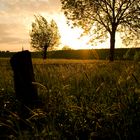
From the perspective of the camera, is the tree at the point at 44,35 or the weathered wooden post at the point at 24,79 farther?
the tree at the point at 44,35

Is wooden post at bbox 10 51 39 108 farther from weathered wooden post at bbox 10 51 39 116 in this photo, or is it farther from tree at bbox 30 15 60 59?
tree at bbox 30 15 60 59

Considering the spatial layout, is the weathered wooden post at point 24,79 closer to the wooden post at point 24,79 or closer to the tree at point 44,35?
the wooden post at point 24,79

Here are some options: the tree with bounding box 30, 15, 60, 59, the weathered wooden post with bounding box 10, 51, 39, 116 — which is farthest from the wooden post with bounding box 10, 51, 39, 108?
the tree with bounding box 30, 15, 60, 59

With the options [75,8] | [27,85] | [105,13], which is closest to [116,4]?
[105,13]

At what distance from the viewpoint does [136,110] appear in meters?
3.69

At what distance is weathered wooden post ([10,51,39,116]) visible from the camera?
17.6 ft

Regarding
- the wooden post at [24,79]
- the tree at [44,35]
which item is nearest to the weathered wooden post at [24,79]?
the wooden post at [24,79]

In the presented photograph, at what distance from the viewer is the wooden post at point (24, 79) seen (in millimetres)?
5363

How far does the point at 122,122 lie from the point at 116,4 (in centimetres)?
→ 4085

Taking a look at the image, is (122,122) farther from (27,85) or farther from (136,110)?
(27,85)

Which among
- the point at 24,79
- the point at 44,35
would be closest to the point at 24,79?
the point at 24,79

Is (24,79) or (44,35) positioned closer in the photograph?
(24,79)

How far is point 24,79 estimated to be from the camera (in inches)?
215

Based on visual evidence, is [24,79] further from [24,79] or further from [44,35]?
[44,35]
